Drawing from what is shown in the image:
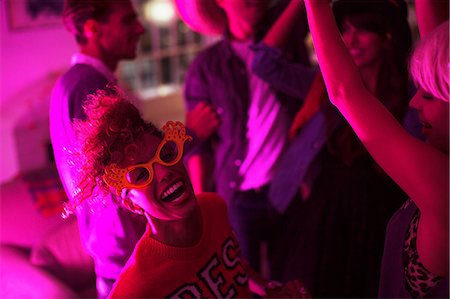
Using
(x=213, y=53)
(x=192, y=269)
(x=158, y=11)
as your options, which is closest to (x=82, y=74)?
(x=192, y=269)

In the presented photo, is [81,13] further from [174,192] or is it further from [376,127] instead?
[376,127]

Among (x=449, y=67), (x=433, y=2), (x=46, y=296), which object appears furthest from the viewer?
(x=46, y=296)

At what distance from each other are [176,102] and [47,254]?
6.99ft

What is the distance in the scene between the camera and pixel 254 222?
1632 millimetres

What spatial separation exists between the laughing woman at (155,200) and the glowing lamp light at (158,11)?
3.24 metres

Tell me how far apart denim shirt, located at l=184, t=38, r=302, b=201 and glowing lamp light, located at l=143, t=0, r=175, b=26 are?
2509mm

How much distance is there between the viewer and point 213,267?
96 cm

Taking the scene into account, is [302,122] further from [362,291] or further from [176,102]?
[176,102]

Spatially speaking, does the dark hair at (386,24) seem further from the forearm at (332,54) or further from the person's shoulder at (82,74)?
the person's shoulder at (82,74)

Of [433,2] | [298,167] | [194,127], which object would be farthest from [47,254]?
[433,2]

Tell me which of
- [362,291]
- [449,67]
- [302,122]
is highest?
[449,67]

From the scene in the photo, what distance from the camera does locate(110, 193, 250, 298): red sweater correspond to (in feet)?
2.89

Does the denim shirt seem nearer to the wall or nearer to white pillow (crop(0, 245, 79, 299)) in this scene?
white pillow (crop(0, 245, 79, 299))

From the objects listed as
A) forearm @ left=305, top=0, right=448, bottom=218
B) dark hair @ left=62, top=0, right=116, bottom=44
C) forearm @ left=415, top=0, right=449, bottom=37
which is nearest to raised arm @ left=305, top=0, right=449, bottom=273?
forearm @ left=305, top=0, right=448, bottom=218
